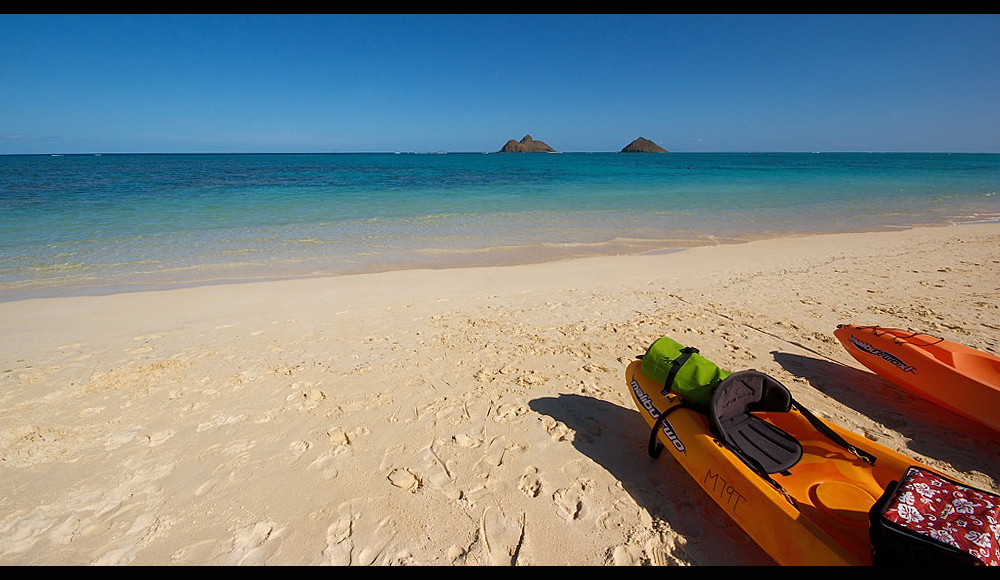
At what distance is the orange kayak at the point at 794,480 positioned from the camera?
2.45m

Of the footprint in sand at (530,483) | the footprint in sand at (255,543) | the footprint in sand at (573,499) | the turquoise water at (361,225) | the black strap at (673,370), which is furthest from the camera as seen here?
the turquoise water at (361,225)

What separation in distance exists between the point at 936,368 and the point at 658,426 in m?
2.93

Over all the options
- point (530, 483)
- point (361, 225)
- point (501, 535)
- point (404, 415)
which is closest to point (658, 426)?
point (530, 483)

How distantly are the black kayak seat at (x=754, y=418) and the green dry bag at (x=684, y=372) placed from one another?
14 cm

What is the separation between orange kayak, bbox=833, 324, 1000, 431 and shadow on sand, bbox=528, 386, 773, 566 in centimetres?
263

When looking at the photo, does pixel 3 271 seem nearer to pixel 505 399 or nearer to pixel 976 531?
pixel 505 399

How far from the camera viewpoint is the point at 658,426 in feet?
11.2

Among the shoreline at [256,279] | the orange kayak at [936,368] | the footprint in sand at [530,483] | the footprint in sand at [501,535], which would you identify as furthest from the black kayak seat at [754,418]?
the shoreline at [256,279]

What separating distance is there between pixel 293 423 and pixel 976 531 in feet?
15.4

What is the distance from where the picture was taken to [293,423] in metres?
4.05

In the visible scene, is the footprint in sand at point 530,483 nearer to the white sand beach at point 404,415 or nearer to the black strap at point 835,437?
the white sand beach at point 404,415
